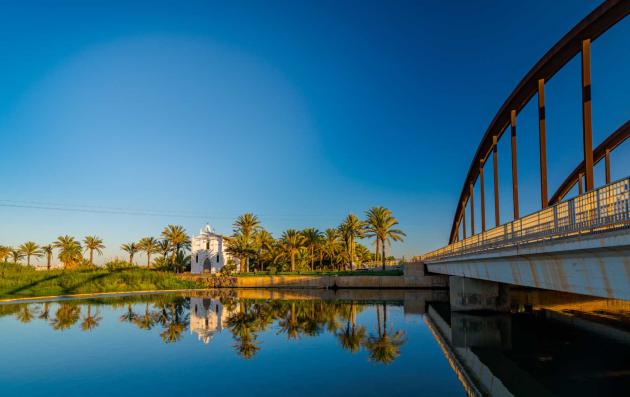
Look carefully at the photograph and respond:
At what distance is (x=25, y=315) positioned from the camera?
27891mm

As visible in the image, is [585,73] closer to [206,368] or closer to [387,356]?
[387,356]

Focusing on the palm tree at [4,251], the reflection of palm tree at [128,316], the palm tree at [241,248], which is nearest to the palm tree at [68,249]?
the palm tree at [4,251]

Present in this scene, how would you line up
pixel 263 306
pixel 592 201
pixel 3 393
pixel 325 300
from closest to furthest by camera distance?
pixel 592 201
pixel 3 393
pixel 263 306
pixel 325 300

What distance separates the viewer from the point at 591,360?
47.3 ft

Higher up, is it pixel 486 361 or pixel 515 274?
pixel 515 274

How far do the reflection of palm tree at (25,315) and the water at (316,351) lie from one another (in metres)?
0.15

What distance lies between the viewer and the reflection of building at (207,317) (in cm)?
2231

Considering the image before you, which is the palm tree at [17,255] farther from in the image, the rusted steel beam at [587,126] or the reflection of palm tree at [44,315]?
the rusted steel beam at [587,126]

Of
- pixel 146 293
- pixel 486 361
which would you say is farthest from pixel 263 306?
pixel 486 361

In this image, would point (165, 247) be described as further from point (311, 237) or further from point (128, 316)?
point (128, 316)

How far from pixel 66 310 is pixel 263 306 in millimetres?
13999

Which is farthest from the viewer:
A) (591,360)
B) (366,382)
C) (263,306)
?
(263,306)

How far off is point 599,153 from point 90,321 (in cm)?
3674

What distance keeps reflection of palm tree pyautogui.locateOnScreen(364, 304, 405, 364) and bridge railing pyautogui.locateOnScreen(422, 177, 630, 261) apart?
6029 mm
